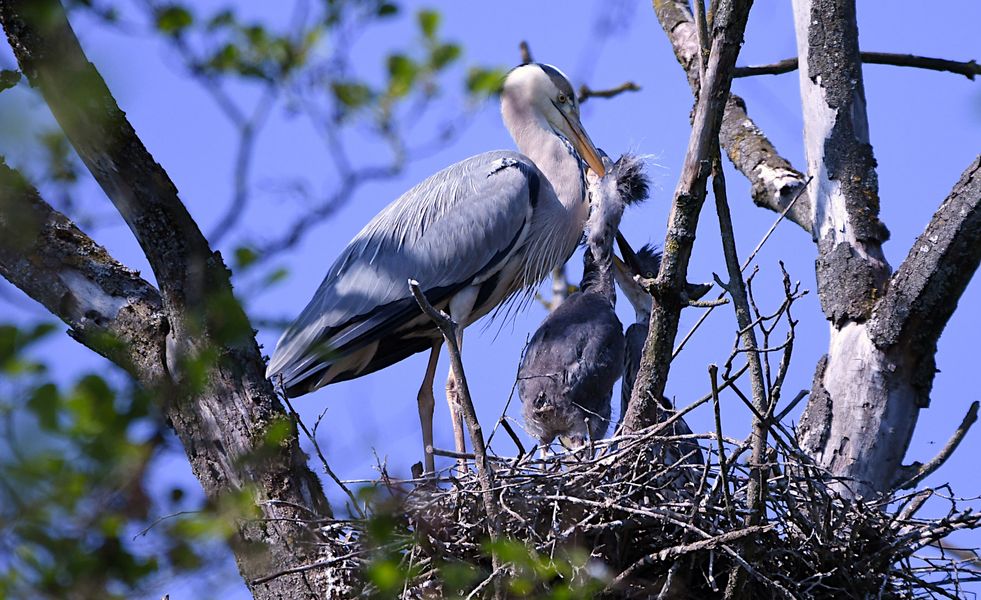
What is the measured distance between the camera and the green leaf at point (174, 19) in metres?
2.14

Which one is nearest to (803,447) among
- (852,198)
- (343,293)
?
(852,198)

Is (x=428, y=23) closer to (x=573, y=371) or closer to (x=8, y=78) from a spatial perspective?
(x=8, y=78)

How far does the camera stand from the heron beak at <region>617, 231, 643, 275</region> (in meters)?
5.19

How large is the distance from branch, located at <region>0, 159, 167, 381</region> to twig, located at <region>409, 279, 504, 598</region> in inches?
38.7

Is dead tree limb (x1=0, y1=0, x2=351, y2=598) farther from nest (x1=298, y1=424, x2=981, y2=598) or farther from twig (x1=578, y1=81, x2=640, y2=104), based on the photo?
twig (x1=578, y1=81, x2=640, y2=104)

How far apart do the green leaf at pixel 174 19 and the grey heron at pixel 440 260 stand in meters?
2.76

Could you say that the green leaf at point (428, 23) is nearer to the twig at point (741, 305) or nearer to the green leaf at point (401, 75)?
the green leaf at point (401, 75)

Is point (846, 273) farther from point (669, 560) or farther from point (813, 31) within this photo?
point (669, 560)

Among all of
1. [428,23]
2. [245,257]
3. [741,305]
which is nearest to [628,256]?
[741,305]

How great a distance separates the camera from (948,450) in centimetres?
378

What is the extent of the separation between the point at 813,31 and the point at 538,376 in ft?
5.10

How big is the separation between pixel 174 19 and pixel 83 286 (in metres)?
1.73

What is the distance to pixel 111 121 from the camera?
328cm

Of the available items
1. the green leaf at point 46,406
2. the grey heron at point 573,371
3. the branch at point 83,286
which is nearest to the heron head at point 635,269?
the grey heron at point 573,371
